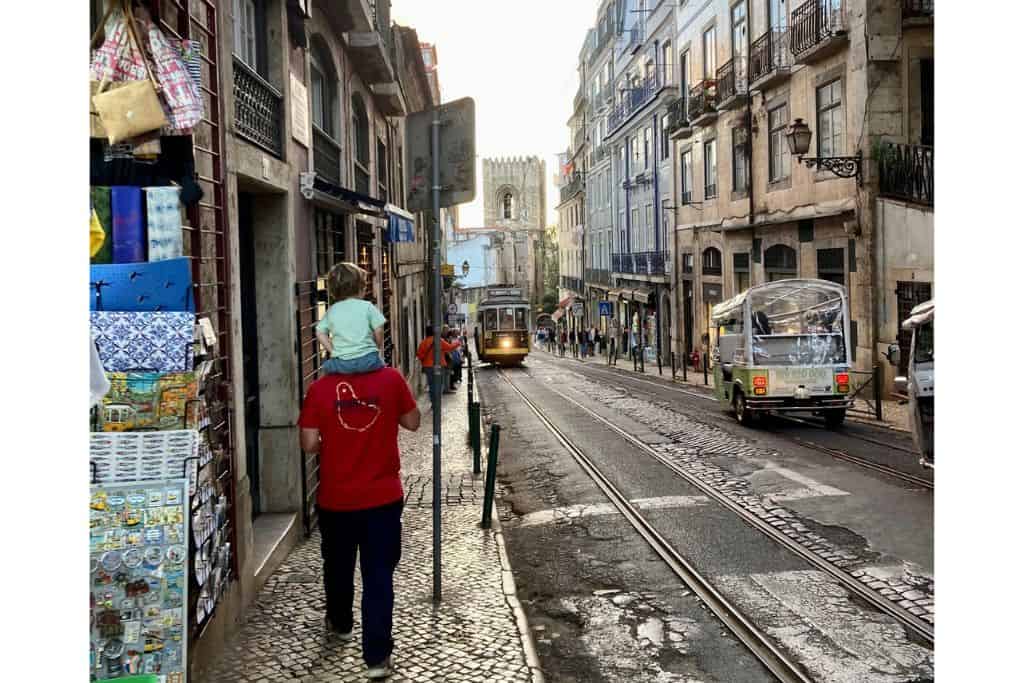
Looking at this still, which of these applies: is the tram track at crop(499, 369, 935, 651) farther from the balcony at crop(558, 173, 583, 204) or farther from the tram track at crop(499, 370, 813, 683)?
the balcony at crop(558, 173, 583, 204)

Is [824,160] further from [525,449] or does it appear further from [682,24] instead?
[682,24]

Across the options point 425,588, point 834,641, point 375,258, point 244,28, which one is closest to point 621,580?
point 425,588

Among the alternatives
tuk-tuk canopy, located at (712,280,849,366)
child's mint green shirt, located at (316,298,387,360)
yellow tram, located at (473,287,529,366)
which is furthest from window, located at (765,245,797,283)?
child's mint green shirt, located at (316,298,387,360)

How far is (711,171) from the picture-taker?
114 feet

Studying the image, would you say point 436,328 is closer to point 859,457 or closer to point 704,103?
point 859,457

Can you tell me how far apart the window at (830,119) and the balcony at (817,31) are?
0.81 m

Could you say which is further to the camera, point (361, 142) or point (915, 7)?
point (915, 7)

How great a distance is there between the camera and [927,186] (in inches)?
807

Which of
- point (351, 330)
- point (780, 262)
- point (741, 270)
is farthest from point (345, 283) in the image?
point (741, 270)

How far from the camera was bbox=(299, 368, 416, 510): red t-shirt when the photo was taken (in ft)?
17.1

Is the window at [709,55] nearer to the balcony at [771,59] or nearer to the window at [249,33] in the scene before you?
the balcony at [771,59]

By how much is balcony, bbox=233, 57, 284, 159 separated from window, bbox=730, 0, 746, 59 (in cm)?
2421

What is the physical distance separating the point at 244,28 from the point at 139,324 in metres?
4.61

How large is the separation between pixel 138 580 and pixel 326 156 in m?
8.90
